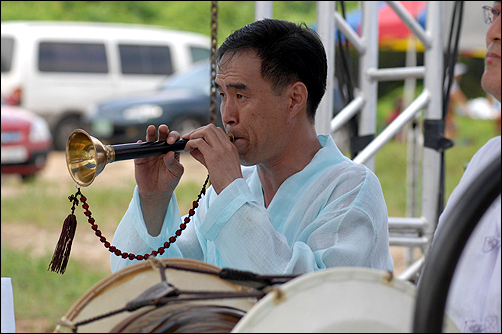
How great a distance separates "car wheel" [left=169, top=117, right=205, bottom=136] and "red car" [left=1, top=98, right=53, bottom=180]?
230cm

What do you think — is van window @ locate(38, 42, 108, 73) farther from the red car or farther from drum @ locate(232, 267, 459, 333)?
drum @ locate(232, 267, 459, 333)

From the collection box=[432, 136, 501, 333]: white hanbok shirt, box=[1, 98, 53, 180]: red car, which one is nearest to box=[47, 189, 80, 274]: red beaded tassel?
box=[432, 136, 501, 333]: white hanbok shirt

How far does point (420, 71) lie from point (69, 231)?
213 cm

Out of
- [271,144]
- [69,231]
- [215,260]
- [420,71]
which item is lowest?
[215,260]

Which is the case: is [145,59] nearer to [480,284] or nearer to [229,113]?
[229,113]

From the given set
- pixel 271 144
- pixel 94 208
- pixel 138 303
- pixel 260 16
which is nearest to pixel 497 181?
pixel 138 303

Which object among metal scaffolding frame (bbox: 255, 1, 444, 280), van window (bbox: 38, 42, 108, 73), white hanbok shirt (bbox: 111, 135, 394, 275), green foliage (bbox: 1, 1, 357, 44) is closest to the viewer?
white hanbok shirt (bbox: 111, 135, 394, 275)

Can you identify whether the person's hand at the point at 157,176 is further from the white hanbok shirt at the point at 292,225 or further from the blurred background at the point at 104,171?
the blurred background at the point at 104,171

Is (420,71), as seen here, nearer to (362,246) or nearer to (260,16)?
(260,16)

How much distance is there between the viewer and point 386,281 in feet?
3.08

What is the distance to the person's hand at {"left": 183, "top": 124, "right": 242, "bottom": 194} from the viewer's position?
5.23ft

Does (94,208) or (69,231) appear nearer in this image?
(69,231)

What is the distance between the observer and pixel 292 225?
5.77 feet

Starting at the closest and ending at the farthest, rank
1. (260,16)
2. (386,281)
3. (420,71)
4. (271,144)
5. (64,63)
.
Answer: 1. (386,281)
2. (271,144)
3. (260,16)
4. (420,71)
5. (64,63)
